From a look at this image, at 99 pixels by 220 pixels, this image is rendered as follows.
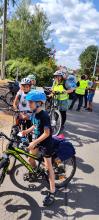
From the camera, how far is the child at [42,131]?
4871 mm

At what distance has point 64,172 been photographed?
589 centimetres

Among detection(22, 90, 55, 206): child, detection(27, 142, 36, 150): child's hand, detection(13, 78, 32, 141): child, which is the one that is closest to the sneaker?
detection(22, 90, 55, 206): child

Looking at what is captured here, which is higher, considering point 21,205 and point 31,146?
point 31,146

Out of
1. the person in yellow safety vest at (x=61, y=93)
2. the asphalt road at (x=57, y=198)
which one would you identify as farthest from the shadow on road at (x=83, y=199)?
the person in yellow safety vest at (x=61, y=93)

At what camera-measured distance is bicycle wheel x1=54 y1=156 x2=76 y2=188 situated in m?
5.81

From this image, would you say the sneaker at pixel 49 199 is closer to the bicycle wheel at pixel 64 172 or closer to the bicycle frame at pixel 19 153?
the bicycle frame at pixel 19 153

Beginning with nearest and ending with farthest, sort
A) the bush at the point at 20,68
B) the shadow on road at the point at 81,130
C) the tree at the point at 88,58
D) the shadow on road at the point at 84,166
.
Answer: the shadow on road at the point at 84,166 → the shadow on road at the point at 81,130 → the bush at the point at 20,68 → the tree at the point at 88,58

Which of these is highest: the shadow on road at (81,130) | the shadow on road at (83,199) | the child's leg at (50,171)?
the child's leg at (50,171)

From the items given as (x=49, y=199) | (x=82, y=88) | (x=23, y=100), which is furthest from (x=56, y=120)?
(x=82, y=88)

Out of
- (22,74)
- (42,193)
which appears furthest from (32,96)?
(22,74)

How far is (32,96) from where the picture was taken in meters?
4.82

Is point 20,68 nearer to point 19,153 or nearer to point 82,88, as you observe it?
point 82,88

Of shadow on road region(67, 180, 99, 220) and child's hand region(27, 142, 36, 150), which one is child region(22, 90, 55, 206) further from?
shadow on road region(67, 180, 99, 220)

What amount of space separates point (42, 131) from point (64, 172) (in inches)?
42.1
